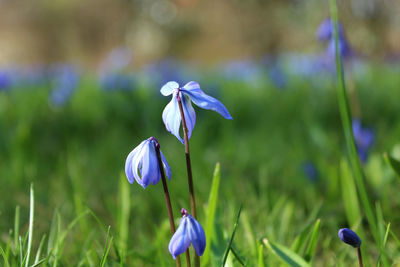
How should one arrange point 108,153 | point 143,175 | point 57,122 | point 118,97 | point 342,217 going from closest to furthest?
point 143,175
point 342,217
point 108,153
point 57,122
point 118,97

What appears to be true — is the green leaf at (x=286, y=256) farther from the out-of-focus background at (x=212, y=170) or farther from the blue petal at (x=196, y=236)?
the blue petal at (x=196, y=236)

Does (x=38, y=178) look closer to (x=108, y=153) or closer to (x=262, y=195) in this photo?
(x=108, y=153)

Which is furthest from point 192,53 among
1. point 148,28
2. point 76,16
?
point 76,16

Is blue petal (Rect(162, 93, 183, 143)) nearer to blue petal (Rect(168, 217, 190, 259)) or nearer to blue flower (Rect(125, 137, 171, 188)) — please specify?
blue flower (Rect(125, 137, 171, 188))

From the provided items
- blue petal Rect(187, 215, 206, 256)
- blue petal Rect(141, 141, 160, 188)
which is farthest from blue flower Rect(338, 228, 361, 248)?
blue petal Rect(141, 141, 160, 188)

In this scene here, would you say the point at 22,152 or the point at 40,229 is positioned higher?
the point at 22,152

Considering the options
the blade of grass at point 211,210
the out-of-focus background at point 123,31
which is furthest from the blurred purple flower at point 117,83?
the out-of-focus background at point 123,31
